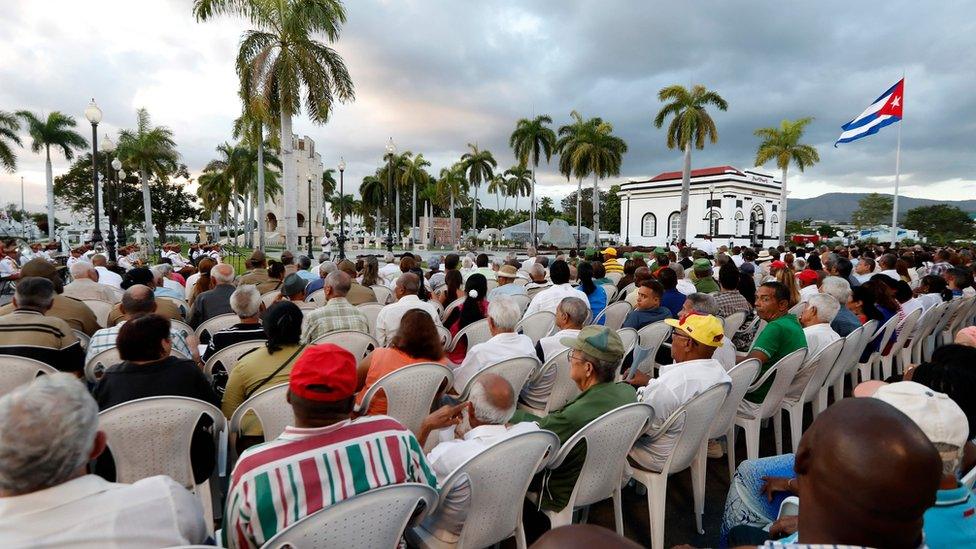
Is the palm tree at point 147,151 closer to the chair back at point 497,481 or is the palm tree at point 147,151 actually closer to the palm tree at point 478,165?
the palm tree at point 478,165

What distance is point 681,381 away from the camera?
2859 millimetres

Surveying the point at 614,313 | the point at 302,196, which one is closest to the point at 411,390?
the point at 614,313

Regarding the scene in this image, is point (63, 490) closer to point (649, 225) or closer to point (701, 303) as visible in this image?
point (701, 303)

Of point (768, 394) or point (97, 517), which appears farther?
point (768, 394)

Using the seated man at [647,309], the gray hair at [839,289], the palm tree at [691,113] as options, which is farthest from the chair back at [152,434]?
the palm tree at [691,113]

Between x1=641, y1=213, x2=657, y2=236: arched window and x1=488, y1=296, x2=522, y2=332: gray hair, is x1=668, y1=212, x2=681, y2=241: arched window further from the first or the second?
x1=488, y1=296, x2=522, y2=332: gray hair

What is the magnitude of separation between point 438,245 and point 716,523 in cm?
4597

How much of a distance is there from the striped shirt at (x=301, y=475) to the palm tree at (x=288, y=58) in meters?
18.0

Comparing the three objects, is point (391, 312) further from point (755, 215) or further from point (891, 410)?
point (755, 215)

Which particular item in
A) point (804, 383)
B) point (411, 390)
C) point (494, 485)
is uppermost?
point (411, 390)

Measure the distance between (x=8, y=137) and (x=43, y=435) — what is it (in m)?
47.7

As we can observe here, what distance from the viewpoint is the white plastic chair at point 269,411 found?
8.52ft

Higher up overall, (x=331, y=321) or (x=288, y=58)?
(x=288, y=58)

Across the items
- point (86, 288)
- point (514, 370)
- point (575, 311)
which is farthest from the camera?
point (86, 288)
